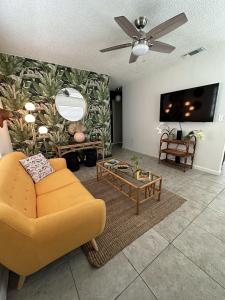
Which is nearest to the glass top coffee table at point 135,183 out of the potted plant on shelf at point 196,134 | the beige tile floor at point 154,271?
the beige tile floor at point 154,271

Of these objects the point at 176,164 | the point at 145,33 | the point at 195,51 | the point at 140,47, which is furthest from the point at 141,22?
the point at 176,164

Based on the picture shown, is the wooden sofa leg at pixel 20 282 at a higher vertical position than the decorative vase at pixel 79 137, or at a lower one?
lower

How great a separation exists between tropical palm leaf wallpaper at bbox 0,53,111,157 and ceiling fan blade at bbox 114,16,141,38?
2152mm

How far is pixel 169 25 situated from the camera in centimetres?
141

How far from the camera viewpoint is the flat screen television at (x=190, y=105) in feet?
8.77

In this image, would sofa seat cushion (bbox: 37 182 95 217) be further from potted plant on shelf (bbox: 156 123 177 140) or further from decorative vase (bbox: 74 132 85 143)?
potted plant on shelf (bbox: 156 123 177 140)

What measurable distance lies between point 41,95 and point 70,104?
2.24ft

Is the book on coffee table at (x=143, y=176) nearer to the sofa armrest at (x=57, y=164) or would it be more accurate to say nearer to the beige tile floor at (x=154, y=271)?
the beige tile floor at (x=154, y=271)

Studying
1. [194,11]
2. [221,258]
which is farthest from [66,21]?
[221,258]

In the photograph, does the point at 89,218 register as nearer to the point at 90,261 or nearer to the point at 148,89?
the point at 90,261

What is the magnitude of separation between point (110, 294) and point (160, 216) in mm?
1010

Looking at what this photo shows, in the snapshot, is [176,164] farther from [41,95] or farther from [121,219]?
[41,95]

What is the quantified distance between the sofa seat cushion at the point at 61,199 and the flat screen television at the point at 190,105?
289cm

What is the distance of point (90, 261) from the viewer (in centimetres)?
120
